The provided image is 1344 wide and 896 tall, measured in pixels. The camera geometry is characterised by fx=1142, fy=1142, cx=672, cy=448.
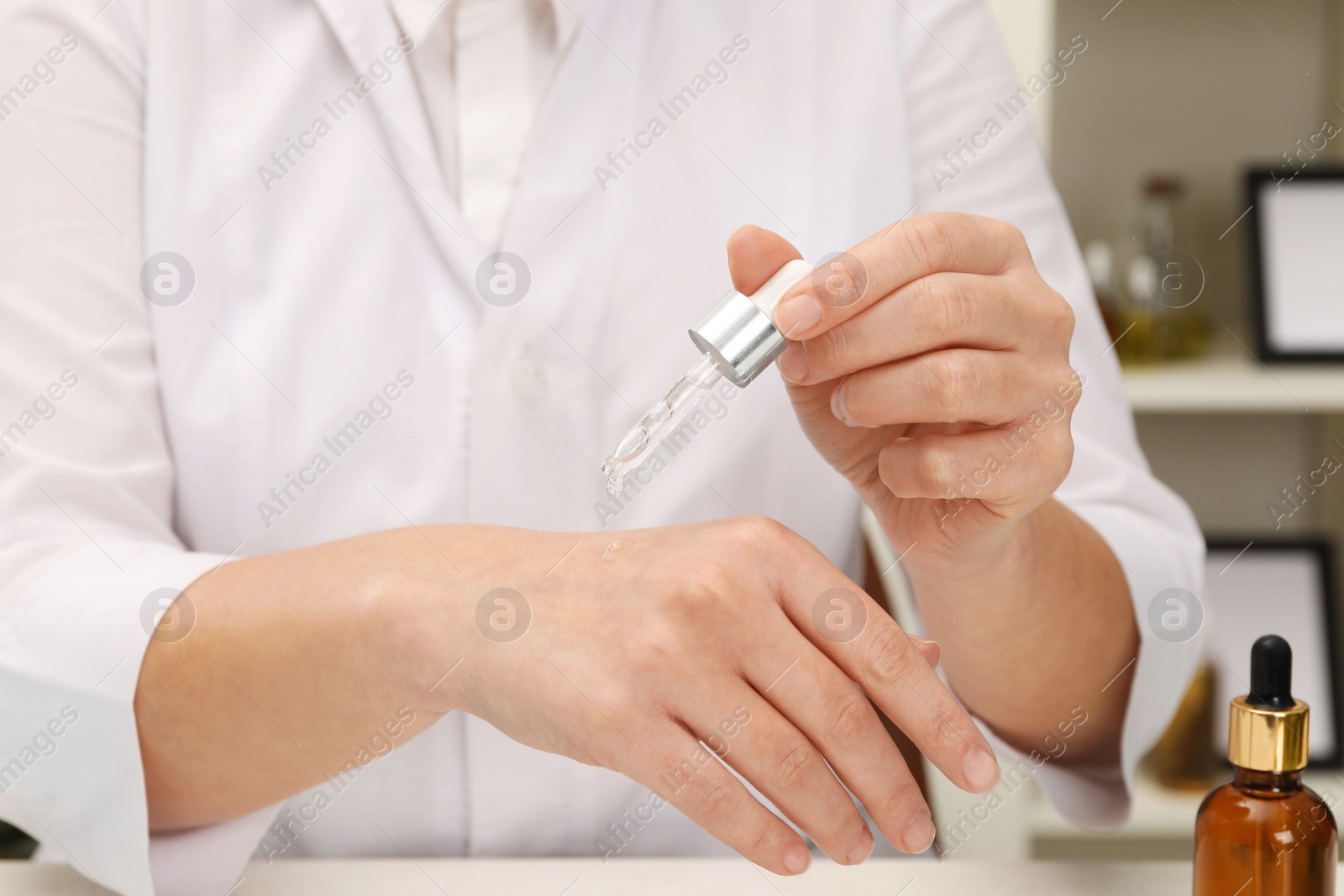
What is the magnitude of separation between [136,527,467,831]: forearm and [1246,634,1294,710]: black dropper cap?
327 mm

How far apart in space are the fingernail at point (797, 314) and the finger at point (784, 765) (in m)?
0.13

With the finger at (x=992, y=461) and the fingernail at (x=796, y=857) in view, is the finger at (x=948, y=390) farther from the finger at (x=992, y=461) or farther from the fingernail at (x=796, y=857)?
the fingernail at (x=796, y=857)

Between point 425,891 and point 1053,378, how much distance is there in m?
0.39

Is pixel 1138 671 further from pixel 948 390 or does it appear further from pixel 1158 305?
pixel 1158 305

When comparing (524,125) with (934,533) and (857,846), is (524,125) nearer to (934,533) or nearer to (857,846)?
(934,533)

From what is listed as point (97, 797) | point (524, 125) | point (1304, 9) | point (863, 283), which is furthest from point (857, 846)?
point (1304, 9)

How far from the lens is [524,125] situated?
0.71m

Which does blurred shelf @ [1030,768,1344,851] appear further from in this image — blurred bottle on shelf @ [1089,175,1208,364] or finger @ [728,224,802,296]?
finger @ [728,224,802,296]

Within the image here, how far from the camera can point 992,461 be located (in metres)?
0.49

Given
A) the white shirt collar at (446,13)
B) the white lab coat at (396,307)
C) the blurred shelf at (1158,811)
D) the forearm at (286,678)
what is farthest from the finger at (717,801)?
the blurred shelf at (1158,811)

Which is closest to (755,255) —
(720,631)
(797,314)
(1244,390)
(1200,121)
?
(797,314)

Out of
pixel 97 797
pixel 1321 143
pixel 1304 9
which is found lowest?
pixel 97 797

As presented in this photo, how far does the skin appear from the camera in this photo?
46 centimetres

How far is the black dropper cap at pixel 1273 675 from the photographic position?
0.45 metres
